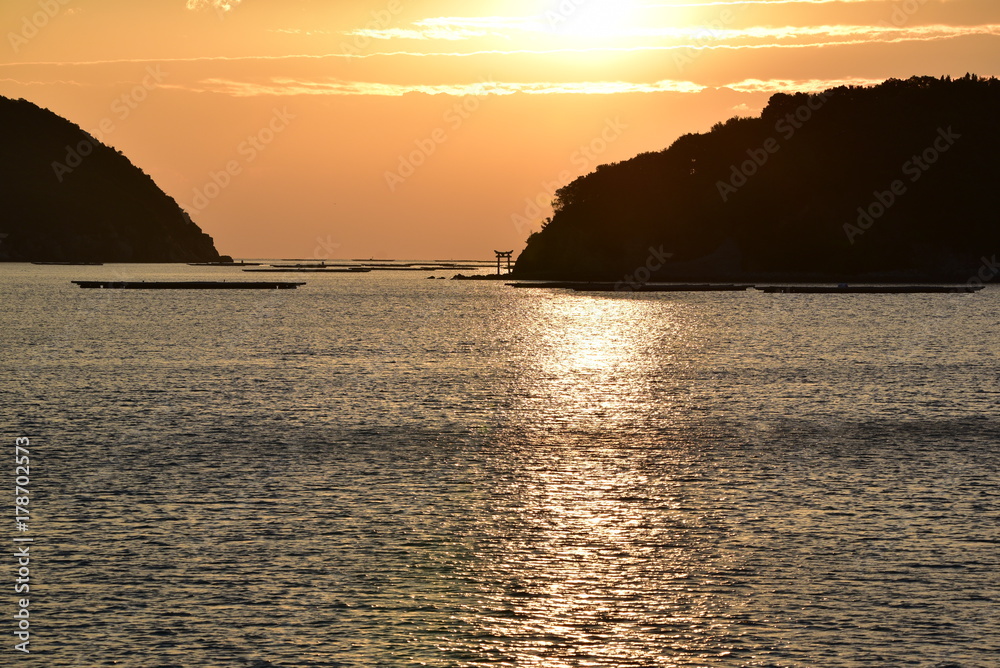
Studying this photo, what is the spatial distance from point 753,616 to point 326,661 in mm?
7109

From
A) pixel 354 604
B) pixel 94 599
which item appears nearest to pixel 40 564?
pixel 94 599

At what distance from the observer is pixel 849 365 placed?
73188 mm

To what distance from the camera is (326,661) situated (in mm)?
17547

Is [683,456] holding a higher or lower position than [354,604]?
higher

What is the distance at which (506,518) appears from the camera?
27156 millimetres

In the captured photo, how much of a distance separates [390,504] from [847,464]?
47.1 ft

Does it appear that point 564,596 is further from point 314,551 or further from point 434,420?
point 434,420

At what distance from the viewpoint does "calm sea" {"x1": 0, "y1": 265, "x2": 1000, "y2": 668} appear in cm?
1864

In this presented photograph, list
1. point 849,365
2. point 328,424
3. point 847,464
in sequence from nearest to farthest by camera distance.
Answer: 1. point 847,464
2. point 328,424
3. point 849,365

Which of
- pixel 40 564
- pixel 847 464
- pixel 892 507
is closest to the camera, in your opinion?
pixel 40 564

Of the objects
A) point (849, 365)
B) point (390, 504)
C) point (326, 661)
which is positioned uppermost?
point (849, 365)

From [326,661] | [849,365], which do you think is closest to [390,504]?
[326,661]

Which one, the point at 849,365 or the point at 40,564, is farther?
the point at 849,365

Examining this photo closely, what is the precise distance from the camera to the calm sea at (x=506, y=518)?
61.2 ft
